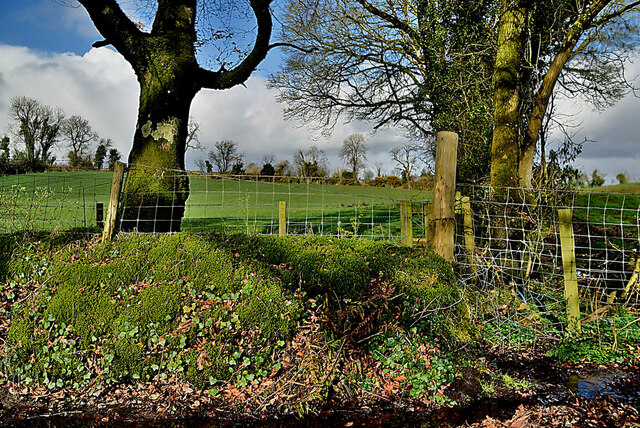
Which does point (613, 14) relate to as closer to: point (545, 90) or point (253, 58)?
point (545, 90)

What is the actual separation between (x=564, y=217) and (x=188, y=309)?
4.81m

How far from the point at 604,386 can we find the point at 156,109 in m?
8.22

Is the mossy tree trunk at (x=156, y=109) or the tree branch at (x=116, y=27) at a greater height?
the tree branch at (x=116, y=27)

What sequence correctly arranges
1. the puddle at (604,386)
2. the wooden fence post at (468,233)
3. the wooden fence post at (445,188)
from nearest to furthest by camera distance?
the puddle at (604,386) < the wooden fence post at (445,188) < the wooden fence post at (468,233)

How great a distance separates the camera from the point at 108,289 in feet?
16.9

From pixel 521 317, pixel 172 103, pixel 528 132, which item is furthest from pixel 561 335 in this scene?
pixel 172 103

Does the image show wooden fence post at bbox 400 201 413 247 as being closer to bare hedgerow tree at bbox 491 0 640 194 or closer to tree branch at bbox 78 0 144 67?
bare hedgerow tree at bbox 491 0 640 194

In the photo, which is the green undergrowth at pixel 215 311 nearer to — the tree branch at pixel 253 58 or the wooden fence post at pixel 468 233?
the wooden fence post at pixel 468 233

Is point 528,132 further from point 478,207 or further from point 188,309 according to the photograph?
point 188,309

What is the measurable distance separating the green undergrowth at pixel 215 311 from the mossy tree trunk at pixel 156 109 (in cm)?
213

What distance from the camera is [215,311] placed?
15.6ft

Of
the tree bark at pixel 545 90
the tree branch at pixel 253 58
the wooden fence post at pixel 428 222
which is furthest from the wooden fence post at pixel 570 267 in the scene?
the tree branch at pixel 253 58

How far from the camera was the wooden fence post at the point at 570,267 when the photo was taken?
213 inches

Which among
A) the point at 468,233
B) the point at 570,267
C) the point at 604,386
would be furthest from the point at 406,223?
the point at 604,386
